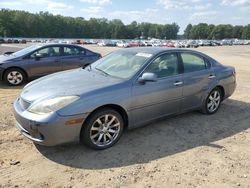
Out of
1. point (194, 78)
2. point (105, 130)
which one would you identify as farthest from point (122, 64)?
point (194, 78)

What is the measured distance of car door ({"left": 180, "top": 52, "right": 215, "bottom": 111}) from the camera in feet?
18.9

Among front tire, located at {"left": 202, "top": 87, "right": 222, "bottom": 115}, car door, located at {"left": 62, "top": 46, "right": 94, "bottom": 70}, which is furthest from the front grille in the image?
car door, located at {"left": 62, "top": 46, "right": 94, "bottom": 70}

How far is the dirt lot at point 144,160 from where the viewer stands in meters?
3.77

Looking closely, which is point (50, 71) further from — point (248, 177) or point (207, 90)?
point (248, 177)

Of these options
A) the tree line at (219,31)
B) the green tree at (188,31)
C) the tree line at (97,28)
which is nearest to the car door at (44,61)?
the tree line at (97,28)

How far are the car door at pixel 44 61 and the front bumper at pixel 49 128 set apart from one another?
5.34 meters

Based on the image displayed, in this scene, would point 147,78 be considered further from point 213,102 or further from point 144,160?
point 213,102

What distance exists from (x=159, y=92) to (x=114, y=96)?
3.26 ft

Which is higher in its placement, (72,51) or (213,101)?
(72,51)

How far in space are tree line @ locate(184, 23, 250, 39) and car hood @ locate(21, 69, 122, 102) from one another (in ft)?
537

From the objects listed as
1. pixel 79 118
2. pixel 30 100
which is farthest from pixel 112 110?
pixel 30 100

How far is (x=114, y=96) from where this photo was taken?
4.52m

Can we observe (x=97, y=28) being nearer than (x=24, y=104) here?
No

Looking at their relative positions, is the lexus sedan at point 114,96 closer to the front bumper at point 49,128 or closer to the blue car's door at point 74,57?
the front bumper at point 49,128
